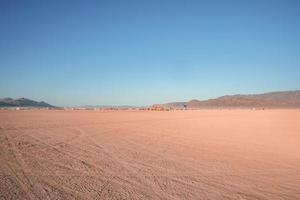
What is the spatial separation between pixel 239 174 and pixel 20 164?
17.5 ft

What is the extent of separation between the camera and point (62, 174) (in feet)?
21.8

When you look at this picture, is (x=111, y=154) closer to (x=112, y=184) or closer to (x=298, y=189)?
(x=112, y=184)

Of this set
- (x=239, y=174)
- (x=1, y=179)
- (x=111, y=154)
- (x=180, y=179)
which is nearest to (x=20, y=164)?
(x=1, y=179)

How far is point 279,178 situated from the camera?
7.12m

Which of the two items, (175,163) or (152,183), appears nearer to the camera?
(152,183)

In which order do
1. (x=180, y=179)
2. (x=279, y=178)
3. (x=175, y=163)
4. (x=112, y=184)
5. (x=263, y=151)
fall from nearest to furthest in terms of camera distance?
(x=112, y=184)
(x=180, y=179)
(x=279, y=178)
(x=175, y=163)
(x=263, y=151)

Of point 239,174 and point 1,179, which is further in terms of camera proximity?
point 239,174

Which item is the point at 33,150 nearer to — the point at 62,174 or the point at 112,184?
the point at 62,174

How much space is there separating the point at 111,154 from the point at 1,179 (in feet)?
11.9

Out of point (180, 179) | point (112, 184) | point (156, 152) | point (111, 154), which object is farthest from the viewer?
point (156, 152)

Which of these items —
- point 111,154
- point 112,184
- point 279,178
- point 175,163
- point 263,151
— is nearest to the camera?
point 112,184

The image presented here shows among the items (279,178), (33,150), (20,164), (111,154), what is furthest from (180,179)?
(33,150)

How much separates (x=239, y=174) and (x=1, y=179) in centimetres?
529

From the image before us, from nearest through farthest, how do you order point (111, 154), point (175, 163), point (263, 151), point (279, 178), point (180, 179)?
point (180, 179) < point (279, 178) < point (175, 163) < point (111, 154) < point (263, 151)
